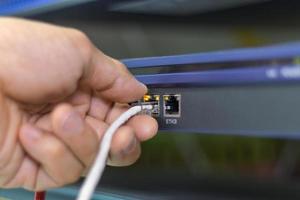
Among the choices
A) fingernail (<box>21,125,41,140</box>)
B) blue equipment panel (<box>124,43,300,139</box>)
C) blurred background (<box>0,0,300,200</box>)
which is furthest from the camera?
blurred background (<box>0,0,300,200</box>)

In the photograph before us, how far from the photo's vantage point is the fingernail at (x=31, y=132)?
1.81 feet

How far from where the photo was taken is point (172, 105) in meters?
0.56

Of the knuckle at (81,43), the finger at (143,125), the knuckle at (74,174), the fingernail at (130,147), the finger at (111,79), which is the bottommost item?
the knuckle at (74,174)

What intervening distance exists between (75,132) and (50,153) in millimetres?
59

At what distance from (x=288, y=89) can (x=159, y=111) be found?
0.56 ft

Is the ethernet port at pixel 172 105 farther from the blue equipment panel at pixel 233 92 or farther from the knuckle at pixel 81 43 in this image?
the knuckle at pixel 81 43

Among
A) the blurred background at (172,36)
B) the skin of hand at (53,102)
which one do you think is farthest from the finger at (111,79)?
the blurred background at (172,36)

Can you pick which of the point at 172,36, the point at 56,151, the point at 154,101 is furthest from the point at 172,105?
the point at 172,36

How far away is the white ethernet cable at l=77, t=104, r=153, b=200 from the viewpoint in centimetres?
49

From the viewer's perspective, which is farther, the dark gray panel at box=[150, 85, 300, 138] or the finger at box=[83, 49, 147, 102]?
the finger at box=[83, 49, 147, 102]

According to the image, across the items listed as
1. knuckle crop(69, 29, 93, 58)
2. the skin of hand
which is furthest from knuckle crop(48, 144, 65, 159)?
knuckle crop(69, 29, 93, 58)

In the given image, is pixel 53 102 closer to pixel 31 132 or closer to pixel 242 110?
pixel 31 132

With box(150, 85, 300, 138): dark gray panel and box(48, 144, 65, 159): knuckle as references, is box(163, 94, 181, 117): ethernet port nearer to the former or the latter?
box(150, 85, 300, 138): dark gray panel

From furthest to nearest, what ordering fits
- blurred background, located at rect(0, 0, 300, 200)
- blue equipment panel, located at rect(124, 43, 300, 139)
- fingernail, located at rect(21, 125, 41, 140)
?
blurred background, located at rect(0, 0, 300, 200)
fingernail, located at rect(21, 125, 41, 140)
blue equipment panel, located at rect(124, 43, 300, 139)
